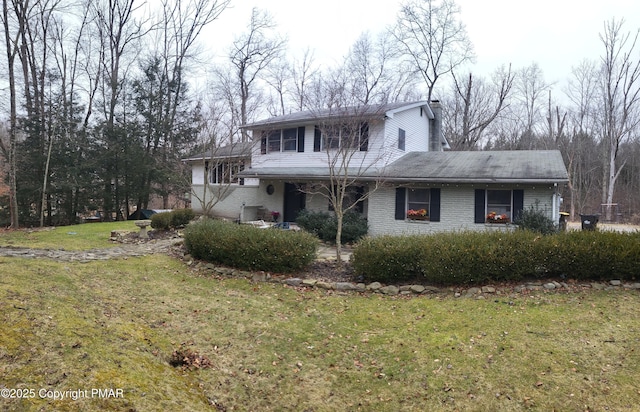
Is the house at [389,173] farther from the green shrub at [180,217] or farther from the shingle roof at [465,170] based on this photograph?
the green shrub at [180,217]

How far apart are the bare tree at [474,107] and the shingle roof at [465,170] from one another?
14099mm

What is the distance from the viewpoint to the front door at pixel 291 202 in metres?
17.3

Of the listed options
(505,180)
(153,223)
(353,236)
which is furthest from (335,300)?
(153,223)

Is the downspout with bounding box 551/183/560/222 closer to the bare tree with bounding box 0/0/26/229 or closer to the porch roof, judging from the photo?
the porch roof

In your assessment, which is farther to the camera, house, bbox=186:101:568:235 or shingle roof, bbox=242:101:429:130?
shingle roof, bbox=242:101:429:130

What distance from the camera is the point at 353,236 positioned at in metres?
13.2

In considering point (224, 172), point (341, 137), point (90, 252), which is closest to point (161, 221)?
point (90, 252)

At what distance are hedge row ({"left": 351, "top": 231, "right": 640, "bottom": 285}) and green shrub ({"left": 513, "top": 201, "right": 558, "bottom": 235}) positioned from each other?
358 cm

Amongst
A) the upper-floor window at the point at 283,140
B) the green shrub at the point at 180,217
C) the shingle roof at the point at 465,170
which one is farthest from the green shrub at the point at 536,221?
the green shrub at the point at 180,217

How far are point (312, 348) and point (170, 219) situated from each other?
10.6m

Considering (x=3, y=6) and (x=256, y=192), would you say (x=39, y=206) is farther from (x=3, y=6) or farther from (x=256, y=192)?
(x=256, y=192)

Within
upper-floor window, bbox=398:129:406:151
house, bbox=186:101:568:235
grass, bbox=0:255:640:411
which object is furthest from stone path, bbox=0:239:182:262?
upper-floor window, bbox=398:129:406:151

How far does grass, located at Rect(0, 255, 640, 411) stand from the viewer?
12.2 ft

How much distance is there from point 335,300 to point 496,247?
3394mm
